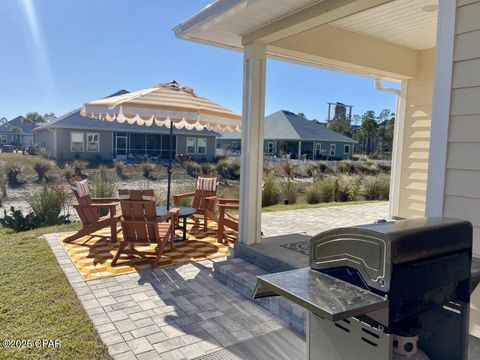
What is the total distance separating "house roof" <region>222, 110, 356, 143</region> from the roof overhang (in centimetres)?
2479

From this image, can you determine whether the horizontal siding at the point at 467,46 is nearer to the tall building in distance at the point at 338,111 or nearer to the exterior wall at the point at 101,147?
the exterior wall at the point at 101,147

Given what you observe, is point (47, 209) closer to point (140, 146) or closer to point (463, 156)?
point (463, 156)

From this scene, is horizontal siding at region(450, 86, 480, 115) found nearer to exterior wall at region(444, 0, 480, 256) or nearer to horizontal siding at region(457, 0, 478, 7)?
exterior wall at region(444, 0, 480, 256)

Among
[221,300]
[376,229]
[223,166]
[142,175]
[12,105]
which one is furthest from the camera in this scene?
[12,105]

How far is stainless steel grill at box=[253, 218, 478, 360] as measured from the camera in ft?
3.96

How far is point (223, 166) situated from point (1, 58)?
1760cm

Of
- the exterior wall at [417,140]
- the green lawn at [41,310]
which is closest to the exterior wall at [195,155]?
the exterior wall at [417,140]

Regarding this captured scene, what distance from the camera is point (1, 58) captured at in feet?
77.3

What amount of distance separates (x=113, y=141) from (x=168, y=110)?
22.1 meters

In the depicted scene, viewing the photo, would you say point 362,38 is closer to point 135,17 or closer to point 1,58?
point 135,17

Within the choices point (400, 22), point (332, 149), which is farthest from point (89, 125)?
point (400, 22)

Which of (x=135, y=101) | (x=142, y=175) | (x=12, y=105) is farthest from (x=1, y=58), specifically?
(x=12, y=105)

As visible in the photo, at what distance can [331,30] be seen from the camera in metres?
4.55

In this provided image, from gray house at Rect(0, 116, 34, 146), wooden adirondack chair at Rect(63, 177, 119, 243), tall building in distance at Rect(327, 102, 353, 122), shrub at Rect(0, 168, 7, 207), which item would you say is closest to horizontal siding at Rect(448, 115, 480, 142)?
wooden adirondack chair at Rect(63, 177, 119, 243)
